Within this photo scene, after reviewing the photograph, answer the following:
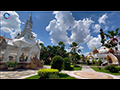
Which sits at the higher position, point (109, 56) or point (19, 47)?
point (19, 47)

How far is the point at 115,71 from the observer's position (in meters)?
10.6

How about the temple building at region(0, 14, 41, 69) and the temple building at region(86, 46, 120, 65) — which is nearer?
the temple building at region(0, 14, 41, 69)

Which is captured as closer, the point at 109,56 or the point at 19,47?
the point at 19,47

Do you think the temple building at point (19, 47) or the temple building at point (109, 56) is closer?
the temple building at point (19, 47)
